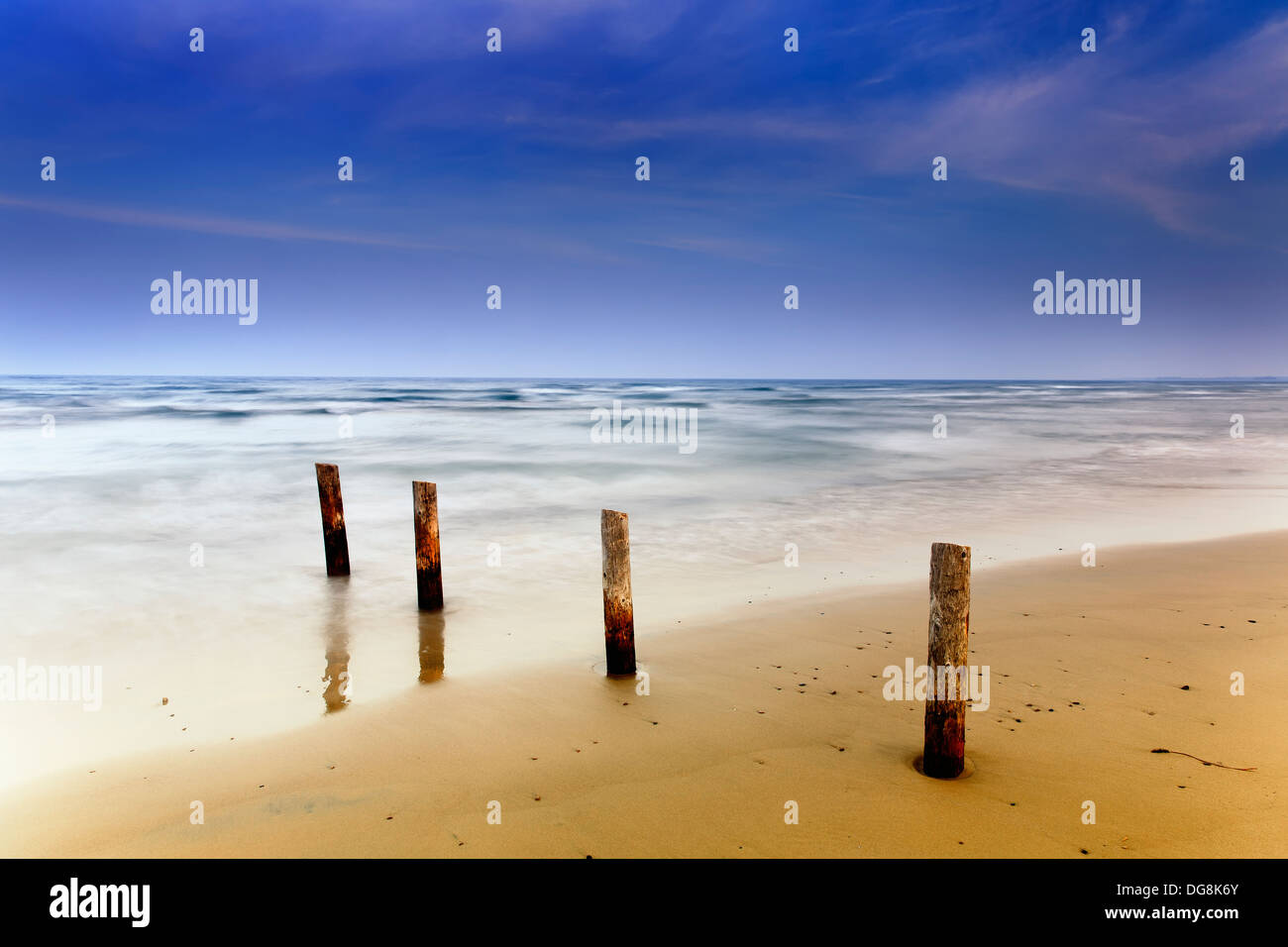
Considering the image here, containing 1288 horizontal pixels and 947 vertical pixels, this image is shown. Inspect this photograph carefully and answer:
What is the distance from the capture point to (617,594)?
249 inches

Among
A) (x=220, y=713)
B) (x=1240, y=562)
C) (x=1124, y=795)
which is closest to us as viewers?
(x=1124, y=795)

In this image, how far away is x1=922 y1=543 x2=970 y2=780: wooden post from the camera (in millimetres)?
4523

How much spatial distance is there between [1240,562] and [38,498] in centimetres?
2200

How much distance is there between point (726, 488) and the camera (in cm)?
1820

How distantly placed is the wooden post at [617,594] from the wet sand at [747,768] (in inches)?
8.5

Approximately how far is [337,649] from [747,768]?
4393 mm
